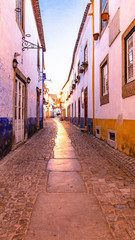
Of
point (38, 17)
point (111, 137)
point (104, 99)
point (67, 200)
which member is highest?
point (38, 17)

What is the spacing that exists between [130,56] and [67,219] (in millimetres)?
4741

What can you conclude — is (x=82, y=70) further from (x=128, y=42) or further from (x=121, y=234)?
(x=121, y=234)

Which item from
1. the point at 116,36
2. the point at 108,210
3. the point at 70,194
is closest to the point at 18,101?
the point at 116,36

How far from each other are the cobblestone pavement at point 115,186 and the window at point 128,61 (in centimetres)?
188

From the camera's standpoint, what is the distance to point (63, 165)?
4.24m

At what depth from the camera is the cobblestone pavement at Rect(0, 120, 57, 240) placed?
6.24 ft

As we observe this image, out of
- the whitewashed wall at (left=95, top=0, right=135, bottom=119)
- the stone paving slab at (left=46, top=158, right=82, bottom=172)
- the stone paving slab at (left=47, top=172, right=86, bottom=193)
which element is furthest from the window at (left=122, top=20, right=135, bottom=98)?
the stone paving slab at (left=47, top=172, right=86, bottom=193)

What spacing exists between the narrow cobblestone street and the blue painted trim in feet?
1.98

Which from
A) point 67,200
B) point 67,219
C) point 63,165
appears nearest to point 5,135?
point 63,165

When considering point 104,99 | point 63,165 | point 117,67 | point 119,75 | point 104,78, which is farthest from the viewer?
point 104,78

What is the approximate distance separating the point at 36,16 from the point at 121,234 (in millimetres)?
11958

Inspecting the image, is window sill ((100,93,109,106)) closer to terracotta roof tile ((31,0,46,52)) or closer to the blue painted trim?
the blue painted trim

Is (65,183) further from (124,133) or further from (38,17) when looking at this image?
(38,17)

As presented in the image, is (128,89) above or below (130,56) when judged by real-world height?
below
